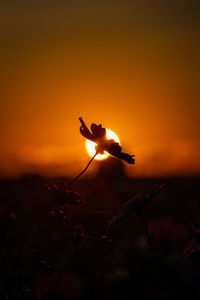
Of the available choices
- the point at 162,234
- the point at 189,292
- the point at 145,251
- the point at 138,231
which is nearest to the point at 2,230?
the point at 162,234

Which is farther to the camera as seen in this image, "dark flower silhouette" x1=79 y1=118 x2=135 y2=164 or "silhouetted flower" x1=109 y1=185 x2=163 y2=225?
Result: "dark flower silhouette" x1=79 y1=118 x2=135 y2=164

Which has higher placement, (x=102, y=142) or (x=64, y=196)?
(x=102, y=142)

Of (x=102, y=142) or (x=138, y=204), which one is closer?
(x=138, y=204)

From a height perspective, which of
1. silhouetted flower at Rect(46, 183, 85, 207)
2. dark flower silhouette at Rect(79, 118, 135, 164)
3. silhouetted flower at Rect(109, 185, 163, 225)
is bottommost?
silhouetted flower at Rect(46, 183, 85, 207)

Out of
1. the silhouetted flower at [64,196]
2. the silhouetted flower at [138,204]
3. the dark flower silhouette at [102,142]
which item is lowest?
the silhouetted flower at [64,196]

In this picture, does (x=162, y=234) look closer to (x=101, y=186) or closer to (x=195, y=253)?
(x=195, y=253)

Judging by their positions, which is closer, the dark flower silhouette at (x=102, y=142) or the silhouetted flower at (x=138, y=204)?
the silhouetted flower at (x=138, y=204)

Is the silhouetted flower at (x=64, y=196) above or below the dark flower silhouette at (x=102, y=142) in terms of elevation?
below

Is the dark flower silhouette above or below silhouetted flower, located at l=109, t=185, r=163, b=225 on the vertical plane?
above
